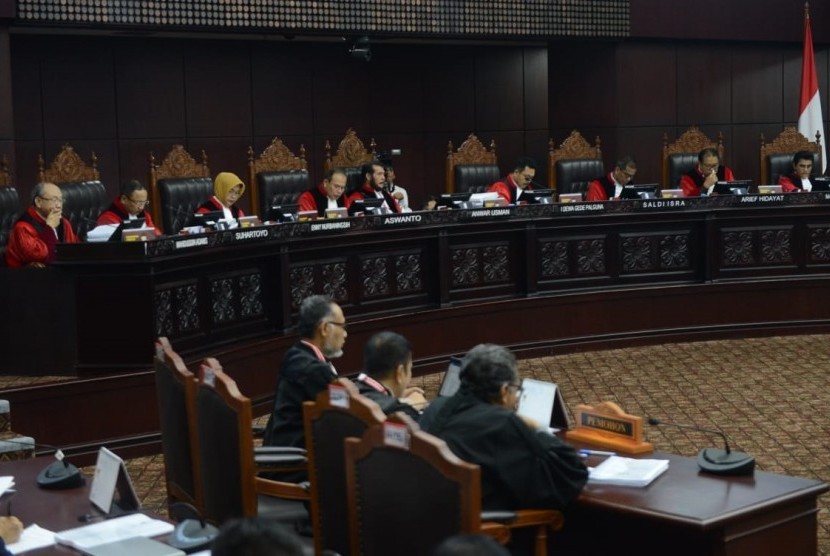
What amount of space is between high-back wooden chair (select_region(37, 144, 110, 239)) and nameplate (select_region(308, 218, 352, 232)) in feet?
5.41

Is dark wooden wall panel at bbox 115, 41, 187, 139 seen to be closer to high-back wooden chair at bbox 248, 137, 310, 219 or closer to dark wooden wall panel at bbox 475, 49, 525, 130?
high-back wooden chair at bbox 248, 137, 310, 219

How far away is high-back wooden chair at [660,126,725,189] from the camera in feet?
37.8

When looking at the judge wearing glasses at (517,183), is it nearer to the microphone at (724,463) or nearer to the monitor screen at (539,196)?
the monitor screen at (539,196)

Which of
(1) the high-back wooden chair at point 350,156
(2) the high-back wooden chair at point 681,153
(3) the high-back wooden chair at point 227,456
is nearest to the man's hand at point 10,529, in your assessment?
(3) the high-back wooden chair at point 227,456

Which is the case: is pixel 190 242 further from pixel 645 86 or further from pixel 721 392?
pixel 645 86

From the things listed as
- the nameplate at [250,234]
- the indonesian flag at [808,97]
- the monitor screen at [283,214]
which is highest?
the indonesian flag at [808,97]

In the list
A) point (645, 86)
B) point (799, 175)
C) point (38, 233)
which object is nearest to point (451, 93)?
point (645, 86)

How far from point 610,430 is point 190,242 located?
3.36 m

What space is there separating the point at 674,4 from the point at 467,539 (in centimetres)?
1143

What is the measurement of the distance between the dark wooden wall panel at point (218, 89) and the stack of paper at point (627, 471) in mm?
8002

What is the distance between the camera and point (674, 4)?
12750 mm

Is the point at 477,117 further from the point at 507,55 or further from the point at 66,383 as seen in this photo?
the point at 66,383

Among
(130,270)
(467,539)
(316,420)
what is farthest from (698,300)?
(467,539)

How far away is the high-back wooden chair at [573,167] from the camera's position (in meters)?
11.3
